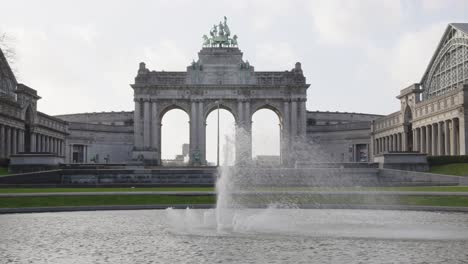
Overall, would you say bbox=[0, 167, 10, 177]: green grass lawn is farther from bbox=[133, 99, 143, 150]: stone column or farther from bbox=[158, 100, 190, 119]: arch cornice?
bbox=[158, 100, 190, 119]: arch cornice

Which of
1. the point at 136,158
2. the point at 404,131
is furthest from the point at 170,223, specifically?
the point at 404,131

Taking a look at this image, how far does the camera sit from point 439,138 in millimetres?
81688

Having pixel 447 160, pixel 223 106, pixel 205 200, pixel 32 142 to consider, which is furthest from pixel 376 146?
pixel 205 200

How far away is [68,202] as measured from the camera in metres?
33.7

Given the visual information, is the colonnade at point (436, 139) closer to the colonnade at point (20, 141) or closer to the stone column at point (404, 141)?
the stone column at point (404, 141)

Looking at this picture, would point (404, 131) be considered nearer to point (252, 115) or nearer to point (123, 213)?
point (252, 115)

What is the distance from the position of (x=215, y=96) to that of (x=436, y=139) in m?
42.0

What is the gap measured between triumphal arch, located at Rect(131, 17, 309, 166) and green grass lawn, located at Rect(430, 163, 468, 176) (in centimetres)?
4461

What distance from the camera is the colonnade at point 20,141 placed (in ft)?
260

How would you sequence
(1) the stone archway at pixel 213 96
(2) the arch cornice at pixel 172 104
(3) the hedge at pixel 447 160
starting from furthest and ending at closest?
(2) the arch cornice at pixel 172 104
(1) the stone archway at pixel 213 96
(3) the hedge at pixel 447 160

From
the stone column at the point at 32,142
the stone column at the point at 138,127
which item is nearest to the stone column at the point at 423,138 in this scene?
the stone column at the point at 138,127

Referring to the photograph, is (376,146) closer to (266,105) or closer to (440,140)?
(266,105)

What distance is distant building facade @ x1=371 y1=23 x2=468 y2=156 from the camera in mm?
76250

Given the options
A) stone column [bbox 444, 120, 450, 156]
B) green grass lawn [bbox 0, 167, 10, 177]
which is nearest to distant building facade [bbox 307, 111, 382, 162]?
stone column [bbox 444, 120, 450, 156]
